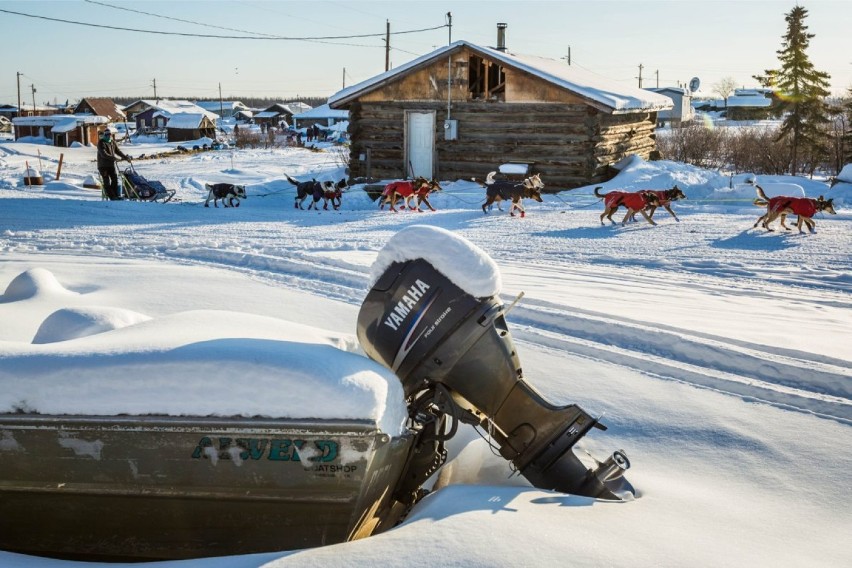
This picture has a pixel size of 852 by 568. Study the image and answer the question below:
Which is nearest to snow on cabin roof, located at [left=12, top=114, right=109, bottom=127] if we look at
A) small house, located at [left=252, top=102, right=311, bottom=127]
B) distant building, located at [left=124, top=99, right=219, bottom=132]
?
distant building, located at [left=124, top=99, right=219, bottom=132]

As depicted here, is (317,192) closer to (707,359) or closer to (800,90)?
(707,359)

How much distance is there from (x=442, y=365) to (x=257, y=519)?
110 centimetres

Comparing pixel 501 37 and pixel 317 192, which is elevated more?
pixel 501 37

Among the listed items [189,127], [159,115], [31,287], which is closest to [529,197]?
[31,287]

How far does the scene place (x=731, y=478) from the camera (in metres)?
4.13

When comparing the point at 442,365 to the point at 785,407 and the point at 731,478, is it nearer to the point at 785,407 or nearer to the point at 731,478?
the point at 731,478

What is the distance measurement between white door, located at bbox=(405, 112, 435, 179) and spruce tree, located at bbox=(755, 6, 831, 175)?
22107mm

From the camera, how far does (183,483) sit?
3535mm

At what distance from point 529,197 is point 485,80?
6.06 meters

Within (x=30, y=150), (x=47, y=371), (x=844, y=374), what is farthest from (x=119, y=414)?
(x=30, y=150)

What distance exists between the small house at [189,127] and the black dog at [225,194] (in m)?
55.0

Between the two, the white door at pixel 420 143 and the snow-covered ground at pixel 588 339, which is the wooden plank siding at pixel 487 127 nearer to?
the white door at pixel 420 143

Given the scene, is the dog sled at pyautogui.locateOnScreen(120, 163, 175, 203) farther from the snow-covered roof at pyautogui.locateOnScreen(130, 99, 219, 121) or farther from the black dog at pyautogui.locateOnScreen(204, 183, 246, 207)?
the snow-covered roof at pyautogui.locateOnScreen(130, 99, 219, 121)

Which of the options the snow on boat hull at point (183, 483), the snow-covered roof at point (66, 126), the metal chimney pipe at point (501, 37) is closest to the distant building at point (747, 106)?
the snow-covered roof at point (66, 126)
